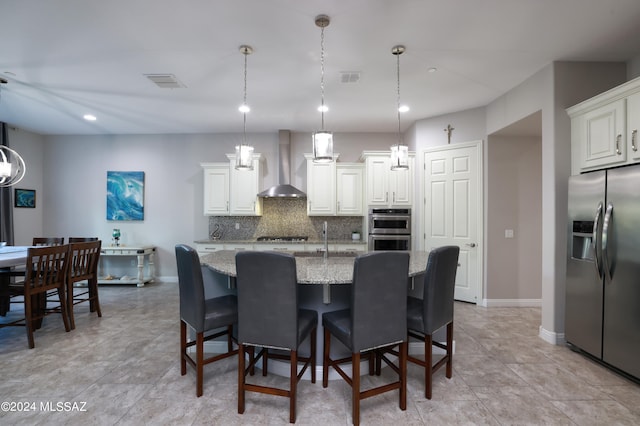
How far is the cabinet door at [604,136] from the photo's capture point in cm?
246

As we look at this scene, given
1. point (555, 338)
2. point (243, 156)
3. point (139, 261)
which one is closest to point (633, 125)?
point (555, 338)

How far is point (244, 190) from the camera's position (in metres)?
5.19

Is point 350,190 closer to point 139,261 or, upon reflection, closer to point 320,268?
point 320,268

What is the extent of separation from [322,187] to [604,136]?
11.7 ft

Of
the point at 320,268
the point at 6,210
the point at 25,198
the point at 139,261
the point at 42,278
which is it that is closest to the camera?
the point at 320,268

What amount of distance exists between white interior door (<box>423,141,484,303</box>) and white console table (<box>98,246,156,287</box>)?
5.08 m

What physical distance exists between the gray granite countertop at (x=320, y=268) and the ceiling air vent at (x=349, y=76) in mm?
2089

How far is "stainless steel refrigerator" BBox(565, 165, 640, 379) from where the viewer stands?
7.43 feet

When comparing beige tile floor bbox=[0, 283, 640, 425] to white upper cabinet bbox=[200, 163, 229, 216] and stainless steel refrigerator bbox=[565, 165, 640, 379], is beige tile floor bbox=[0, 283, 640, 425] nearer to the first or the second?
stainless steel refrigerator bbox=[565, 165, 640, 379]

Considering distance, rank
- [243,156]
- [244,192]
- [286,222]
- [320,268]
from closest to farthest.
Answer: [320,268]
[243,156]
[244,192]
[286,222]

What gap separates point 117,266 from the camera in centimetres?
564

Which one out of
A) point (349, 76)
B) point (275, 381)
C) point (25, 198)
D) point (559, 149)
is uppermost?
point (349, 76)

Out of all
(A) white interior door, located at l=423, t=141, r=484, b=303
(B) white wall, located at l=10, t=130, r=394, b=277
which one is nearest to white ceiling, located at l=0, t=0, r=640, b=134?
(A) white interior door, located at l=423, t=141, r=484, b=303

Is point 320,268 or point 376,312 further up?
point 320,268
